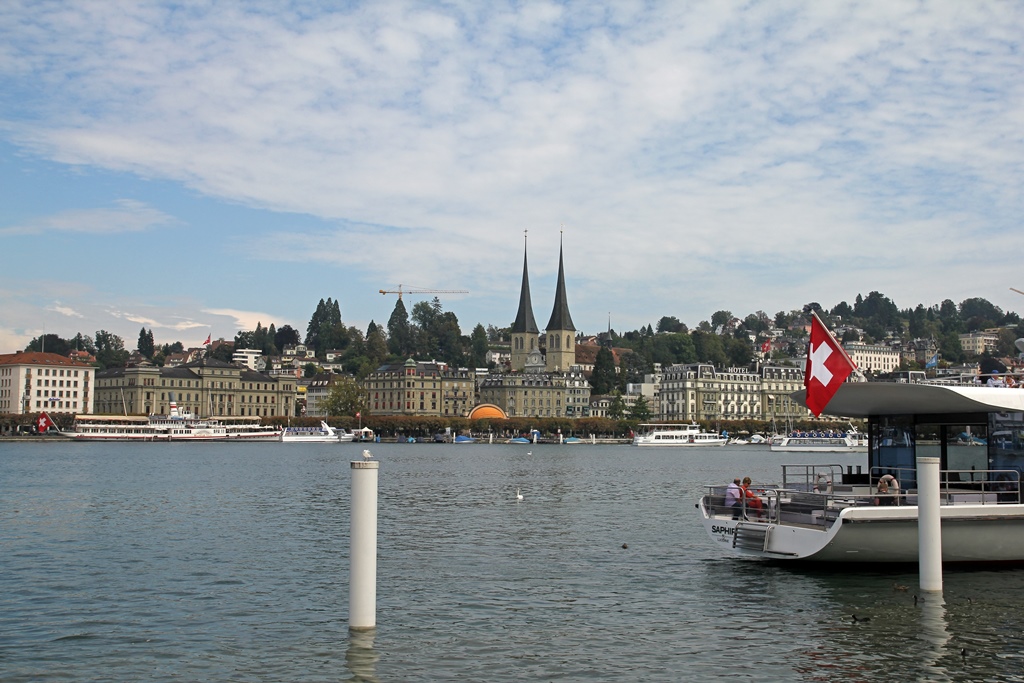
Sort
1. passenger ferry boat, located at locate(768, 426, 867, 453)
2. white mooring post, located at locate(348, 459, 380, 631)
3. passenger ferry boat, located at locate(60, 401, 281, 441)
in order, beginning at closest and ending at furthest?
white mooring post, located at locate(348, 459, 380, 631) < passenger ferry boat, located at locate(768, 426, 867, 453) < passenger ferry boat, located at locate(60, 401, 281, 441)

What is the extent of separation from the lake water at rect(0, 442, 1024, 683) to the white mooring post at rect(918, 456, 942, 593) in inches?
35.8

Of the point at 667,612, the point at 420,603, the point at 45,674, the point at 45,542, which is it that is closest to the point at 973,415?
the point at 667,612

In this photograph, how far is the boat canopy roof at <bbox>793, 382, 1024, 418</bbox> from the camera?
21078 millimetres

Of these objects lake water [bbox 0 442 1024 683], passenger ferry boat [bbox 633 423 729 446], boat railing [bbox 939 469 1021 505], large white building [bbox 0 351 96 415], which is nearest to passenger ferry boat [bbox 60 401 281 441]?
large white building [bbox 0 351 96 415]

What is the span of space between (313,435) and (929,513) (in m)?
152

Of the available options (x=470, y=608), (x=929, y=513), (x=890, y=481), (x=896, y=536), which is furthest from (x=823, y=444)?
(x=470, y=608)

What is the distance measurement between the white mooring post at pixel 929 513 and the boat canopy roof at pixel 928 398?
251 centimetres

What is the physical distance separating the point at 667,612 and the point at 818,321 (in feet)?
19.8

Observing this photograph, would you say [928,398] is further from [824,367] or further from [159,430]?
[159,430]

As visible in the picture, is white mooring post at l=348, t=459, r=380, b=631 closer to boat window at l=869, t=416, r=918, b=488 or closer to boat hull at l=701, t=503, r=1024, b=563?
boat hull at l=701, t=503, r=1024, b=563

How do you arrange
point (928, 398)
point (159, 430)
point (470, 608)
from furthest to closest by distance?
point (159, 430)
point (928, 398)
point (470, 608)

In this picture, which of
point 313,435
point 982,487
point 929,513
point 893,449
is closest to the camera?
point 929,513

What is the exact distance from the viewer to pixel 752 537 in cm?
2289

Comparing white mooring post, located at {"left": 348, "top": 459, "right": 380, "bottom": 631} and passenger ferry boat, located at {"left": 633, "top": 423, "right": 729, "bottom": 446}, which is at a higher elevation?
white mooring post, located at {"left": 348, "top": 459, "right": 380, "bottom": 631}
